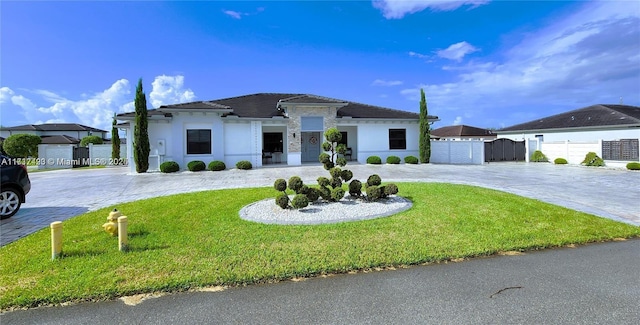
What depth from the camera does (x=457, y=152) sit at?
72.0ft

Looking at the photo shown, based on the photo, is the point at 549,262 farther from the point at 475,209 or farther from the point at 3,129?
the point at 3,129

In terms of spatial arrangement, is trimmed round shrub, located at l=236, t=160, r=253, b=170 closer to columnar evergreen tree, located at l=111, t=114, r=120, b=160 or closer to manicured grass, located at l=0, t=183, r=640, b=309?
manicured grass, located at l=0, t=183, r=640, b=309

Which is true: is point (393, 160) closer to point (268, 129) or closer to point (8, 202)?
point (268, 129)

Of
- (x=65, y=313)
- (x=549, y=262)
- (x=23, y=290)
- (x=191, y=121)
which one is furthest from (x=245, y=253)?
(x=191, y=121)

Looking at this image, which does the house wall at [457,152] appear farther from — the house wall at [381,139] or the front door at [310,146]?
the front door at [310,146]

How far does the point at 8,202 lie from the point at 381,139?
18.9 m

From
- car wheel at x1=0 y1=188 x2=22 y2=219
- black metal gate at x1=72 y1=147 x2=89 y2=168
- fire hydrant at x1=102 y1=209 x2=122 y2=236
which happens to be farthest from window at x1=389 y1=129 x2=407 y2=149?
black metal gate at x1=72 y1=147 x2=89 y2=168

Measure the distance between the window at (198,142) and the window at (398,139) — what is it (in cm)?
1280

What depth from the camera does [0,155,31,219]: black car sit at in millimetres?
6695

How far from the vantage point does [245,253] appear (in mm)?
4438

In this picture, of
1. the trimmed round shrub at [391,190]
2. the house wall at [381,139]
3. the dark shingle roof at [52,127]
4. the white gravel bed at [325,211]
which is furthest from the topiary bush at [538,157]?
the dark shingle roof at [52,127]

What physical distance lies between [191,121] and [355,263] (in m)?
16.2

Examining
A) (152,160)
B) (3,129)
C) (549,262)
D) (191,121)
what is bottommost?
(549,262)

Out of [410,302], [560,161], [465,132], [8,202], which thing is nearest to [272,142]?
[8,202]
